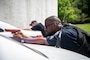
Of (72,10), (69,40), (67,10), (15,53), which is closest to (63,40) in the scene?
(69,40)

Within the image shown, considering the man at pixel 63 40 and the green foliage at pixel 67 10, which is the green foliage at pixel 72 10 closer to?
the green foliage at pixel 67 10

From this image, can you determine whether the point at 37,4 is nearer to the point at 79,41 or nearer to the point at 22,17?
the point at 22,17

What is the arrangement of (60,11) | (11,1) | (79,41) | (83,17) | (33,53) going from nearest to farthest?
(33,53) < (79,41) < (11,1) < (83,17) < (60,11)

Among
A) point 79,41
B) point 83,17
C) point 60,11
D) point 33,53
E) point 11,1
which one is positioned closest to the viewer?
point 33,53

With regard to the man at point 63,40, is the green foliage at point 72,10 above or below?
below

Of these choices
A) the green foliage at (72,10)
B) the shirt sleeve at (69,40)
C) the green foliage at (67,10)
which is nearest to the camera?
the shirt sleeve at (69,40)

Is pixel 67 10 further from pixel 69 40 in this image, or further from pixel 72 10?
pixel 69 40

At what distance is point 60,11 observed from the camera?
76.9 meters

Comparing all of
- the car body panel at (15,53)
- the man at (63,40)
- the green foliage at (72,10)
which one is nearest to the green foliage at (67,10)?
the green foliage at (72,10)

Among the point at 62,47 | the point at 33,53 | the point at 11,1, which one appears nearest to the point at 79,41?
the point at 62,47

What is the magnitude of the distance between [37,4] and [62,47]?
13691 millimetres

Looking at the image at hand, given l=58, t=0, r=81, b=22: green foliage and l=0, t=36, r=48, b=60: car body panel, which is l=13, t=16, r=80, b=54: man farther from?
l=58, t=0, r=81, b=22: green foliage

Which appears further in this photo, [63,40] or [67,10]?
[67,10]

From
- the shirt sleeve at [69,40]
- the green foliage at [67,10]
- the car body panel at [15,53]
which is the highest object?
the car body panel at [15,53]
